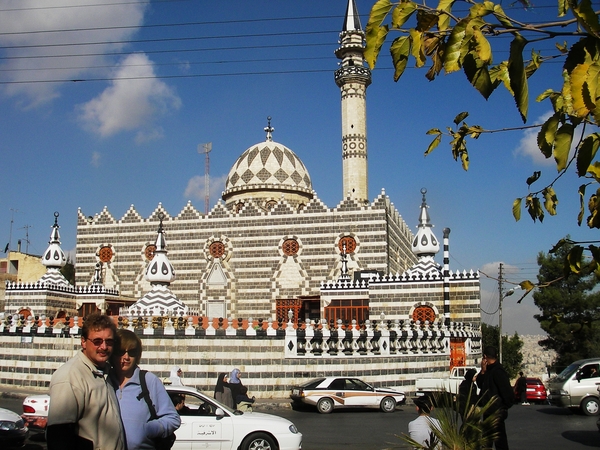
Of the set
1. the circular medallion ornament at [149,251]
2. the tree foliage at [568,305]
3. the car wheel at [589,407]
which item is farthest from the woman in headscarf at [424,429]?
the tree foliage at [568,305]

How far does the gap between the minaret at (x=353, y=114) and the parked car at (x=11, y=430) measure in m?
25.3

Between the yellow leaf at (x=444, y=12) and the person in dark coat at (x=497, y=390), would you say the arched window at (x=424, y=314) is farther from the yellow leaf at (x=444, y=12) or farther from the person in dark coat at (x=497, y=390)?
the yellow leaf at (x=444, y=12)

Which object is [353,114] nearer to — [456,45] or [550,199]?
[550,199]

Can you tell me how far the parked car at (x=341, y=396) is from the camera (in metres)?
18.8

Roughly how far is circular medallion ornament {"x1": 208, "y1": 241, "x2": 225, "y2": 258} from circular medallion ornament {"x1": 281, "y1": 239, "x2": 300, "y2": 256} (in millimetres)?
3559

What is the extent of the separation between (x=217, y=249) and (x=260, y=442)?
25417mm

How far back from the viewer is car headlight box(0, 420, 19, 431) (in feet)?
39.1

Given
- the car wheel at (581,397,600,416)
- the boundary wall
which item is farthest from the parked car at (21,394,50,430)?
the car wheel at (581,397,600,416)

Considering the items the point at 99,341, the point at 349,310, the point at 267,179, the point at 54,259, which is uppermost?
the point at 267,179

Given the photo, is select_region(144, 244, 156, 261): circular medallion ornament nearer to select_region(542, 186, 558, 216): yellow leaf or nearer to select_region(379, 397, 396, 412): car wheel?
select_region(379, 397, 396, 412): car wheel

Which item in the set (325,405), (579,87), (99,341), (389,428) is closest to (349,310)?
(325,405)

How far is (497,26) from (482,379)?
22.0 feet

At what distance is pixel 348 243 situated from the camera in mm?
33375

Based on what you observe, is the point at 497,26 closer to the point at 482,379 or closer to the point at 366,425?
the point at 482,379
